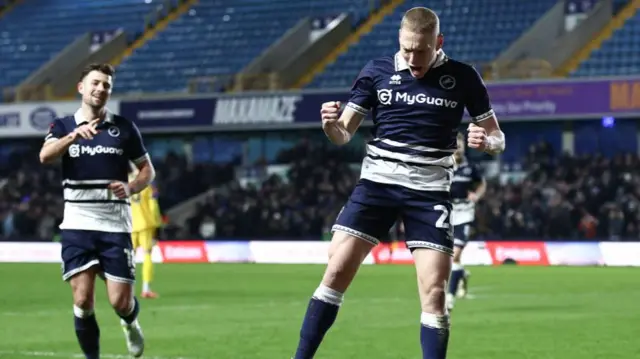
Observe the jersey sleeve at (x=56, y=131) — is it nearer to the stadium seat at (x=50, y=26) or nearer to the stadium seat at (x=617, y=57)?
the stadium seat at (x=617, y=57)

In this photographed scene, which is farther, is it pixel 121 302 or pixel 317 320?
pixel 121 302

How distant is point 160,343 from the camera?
12805 mm

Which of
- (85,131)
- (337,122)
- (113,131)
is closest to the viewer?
(337,122)

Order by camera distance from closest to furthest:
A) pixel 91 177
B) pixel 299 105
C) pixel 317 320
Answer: pixel 317 320 → pixel 91 177 → pixel 299 105

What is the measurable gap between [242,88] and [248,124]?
51.7 inches

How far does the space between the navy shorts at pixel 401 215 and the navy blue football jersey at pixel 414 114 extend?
2.3 inches

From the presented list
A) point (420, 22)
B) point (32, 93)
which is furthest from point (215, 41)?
point (420, 22)

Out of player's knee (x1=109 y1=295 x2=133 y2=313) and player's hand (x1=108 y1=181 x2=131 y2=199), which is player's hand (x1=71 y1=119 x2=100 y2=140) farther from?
player's knee (x1=109 y1=295 x2=133 y2=313)

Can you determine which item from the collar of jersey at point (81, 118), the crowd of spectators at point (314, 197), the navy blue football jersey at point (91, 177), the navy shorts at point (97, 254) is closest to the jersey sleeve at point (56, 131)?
the navy blue football jersey at point (91, 177)

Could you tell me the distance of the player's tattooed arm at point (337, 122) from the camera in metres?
8.05

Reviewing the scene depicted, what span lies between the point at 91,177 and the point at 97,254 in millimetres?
574

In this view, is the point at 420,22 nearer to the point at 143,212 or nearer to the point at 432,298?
the point at 432,298

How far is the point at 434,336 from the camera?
27.1ft

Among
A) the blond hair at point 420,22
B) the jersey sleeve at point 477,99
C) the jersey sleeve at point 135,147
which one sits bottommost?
the jersey sleeve at point 135,147
